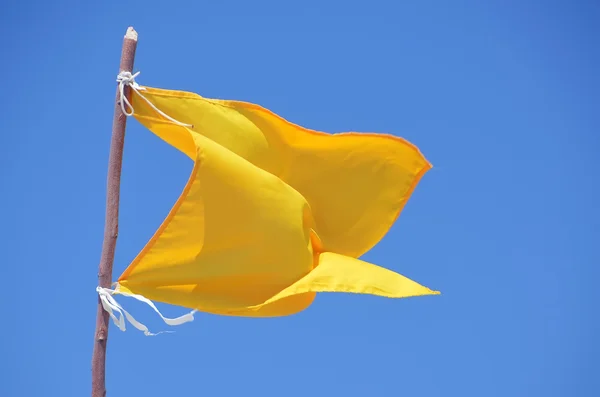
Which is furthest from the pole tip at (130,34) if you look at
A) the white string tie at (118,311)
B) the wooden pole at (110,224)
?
the white string tie at (118,311)

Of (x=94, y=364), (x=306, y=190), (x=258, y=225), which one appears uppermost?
(x=306, y=190)

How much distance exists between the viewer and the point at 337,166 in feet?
10.1

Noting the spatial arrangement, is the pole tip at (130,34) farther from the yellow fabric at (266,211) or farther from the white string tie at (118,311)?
the white string tie at (118,311)

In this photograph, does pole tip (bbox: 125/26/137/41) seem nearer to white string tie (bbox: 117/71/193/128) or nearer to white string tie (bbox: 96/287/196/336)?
white string tie (bbox: 117/71/193/128)

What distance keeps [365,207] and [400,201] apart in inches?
5.1

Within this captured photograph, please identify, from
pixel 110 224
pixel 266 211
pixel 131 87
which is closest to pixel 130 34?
pixel 131 87

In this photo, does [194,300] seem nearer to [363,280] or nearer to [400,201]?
[363,280]

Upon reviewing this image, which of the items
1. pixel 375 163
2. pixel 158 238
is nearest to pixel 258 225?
pixel 158 238

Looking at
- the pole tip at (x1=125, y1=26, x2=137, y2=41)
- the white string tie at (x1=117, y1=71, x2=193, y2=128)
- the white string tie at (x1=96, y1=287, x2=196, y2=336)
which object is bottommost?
the white string tie at (x1=96, y1=287, x2=196, y2=336)

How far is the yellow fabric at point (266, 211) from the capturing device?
265cm

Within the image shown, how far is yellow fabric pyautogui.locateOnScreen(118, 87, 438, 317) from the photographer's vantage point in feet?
8.69

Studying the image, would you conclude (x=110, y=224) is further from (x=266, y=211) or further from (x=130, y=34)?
(x=130, y=34)

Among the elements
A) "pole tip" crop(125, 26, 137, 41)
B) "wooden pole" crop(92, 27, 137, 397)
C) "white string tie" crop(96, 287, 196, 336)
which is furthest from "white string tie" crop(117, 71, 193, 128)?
"white string tie" crop(96, 287, 196, 336)

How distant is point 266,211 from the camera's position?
Result: 2758mm
